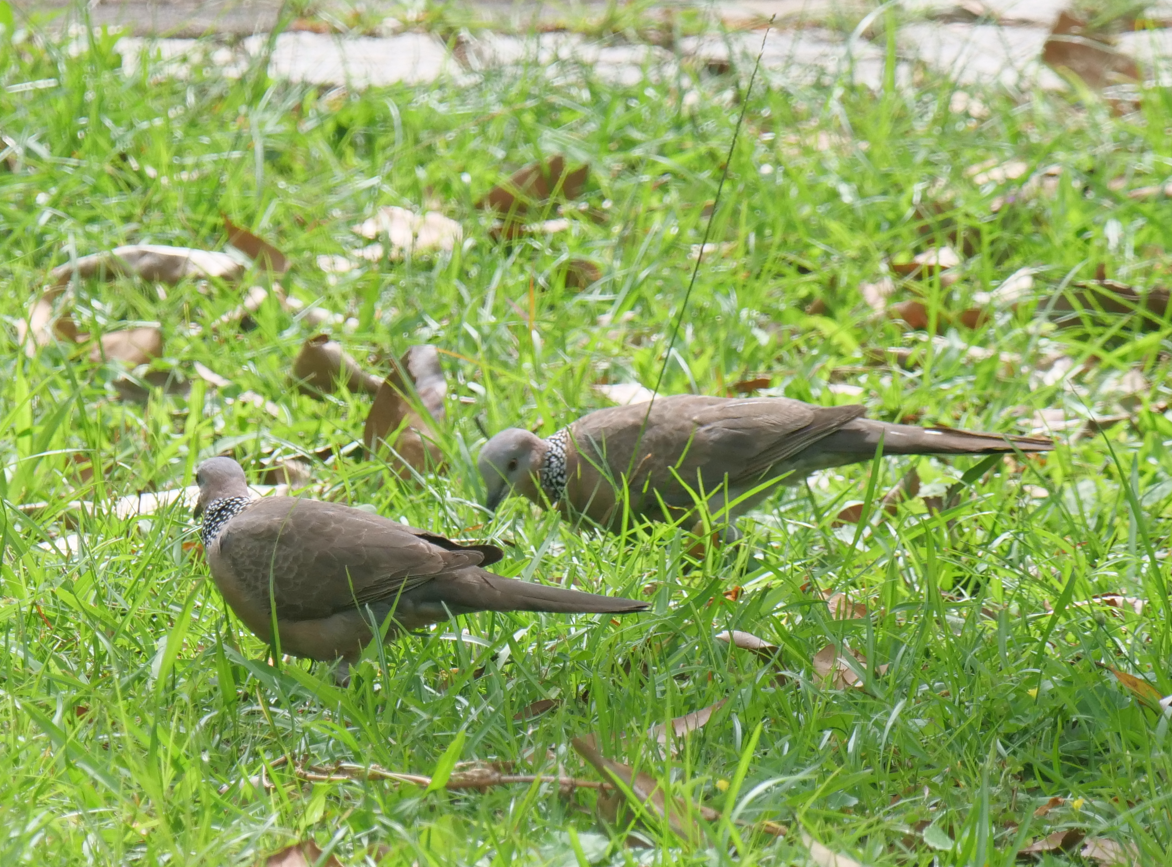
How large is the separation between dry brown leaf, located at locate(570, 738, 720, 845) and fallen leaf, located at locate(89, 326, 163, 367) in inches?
127

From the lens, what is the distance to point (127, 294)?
5.69 meters

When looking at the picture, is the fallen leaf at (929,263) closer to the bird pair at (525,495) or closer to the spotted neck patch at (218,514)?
the bird pair at (525,495)

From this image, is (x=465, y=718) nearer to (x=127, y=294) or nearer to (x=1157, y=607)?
(x=1157, y=607)

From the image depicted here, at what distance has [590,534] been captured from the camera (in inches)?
186

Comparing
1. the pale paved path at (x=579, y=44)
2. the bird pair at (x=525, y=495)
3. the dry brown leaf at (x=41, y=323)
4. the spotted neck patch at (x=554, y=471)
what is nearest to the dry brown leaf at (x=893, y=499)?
the bird pair at (x=525, y=495)

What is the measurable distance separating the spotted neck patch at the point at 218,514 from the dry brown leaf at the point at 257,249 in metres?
2.18

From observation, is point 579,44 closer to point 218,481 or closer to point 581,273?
point 581,273

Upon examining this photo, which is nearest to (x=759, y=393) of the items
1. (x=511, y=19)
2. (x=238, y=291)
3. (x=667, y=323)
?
(x=667, y=323)

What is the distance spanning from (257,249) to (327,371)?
1024 millimetres

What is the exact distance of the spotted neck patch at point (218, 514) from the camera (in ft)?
12.9

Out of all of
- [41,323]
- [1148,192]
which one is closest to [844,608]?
[41,323]

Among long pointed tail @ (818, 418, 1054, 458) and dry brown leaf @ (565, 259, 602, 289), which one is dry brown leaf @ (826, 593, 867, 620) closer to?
long pointed tail @ (818, 418, 1054, 458)

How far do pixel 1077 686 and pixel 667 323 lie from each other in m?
2.78

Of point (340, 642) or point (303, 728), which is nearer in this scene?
point (303, 728)
